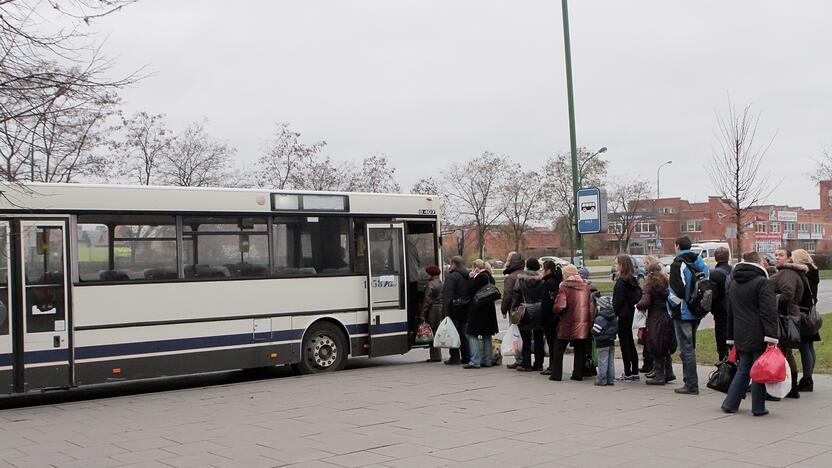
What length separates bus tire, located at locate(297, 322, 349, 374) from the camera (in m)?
13.0

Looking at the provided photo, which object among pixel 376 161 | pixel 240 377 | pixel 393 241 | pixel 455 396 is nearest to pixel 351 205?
pixel 393 241

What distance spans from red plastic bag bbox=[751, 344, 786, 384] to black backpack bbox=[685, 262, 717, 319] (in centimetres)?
145

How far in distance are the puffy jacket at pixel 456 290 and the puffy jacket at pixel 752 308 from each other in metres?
5.28

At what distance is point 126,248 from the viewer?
441 inches

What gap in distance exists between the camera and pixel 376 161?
40469mm

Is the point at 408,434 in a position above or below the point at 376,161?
below

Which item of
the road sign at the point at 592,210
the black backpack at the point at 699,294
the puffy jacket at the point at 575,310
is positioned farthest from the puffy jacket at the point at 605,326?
the road sign at the point at 592,210

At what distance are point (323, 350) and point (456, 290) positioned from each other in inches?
94.1

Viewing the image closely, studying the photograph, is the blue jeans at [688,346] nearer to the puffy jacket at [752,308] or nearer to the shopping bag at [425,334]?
the puffy jacket at [752,308]

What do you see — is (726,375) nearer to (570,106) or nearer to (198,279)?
(198,279)

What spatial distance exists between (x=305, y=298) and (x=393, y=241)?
199cm

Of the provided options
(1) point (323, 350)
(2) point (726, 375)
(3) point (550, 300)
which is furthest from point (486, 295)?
(2) point (726, 375)

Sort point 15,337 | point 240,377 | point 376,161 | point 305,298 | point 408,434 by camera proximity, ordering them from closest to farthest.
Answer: point 408,434, point 15,337, point 305,298, point 240,377, point 376,161

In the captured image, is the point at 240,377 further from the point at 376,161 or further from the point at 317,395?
the point at 376,161
